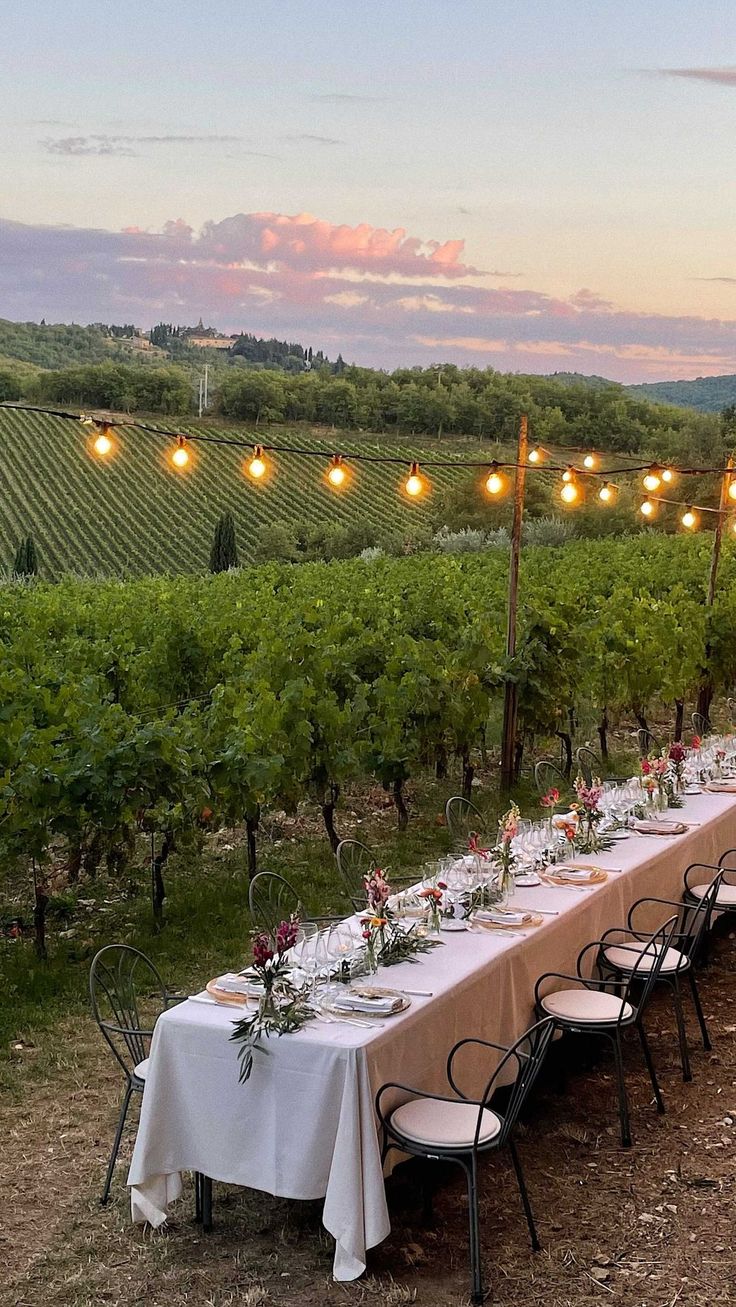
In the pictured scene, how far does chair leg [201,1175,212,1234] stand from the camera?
4055 millimetres

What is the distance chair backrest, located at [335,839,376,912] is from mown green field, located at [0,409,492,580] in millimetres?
36350

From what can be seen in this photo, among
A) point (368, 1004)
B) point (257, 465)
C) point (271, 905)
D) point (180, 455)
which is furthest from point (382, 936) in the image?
point (257, 465)

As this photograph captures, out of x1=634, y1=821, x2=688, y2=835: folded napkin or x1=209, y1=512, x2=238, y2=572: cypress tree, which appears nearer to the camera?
x1=634, y1=821, x2=688, y2=835: folded napkin

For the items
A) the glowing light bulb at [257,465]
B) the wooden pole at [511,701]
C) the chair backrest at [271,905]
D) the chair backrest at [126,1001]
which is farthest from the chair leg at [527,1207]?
the wooden pole at [511,701]

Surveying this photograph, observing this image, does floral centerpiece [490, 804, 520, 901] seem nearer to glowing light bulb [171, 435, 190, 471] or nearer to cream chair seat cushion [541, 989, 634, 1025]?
cream chair seat cushion [541, 989, 634, 1025]

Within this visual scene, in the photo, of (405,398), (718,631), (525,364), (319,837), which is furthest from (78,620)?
(525,364)

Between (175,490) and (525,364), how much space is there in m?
23.6

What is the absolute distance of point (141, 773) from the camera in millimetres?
6879

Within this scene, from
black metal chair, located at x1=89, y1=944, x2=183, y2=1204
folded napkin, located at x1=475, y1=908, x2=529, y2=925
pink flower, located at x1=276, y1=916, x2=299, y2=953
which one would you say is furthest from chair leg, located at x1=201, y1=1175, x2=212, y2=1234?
folded napkin, located at x1=475, y1=908, x2=529, y2=925

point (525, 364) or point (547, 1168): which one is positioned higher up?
point (525, 364)

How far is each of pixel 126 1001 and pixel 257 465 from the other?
3.91 meters

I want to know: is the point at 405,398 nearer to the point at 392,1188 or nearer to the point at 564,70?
the point at 564,70

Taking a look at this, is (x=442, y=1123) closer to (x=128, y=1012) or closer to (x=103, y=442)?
(x=128, y=1012)

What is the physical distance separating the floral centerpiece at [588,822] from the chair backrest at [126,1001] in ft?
7.08
